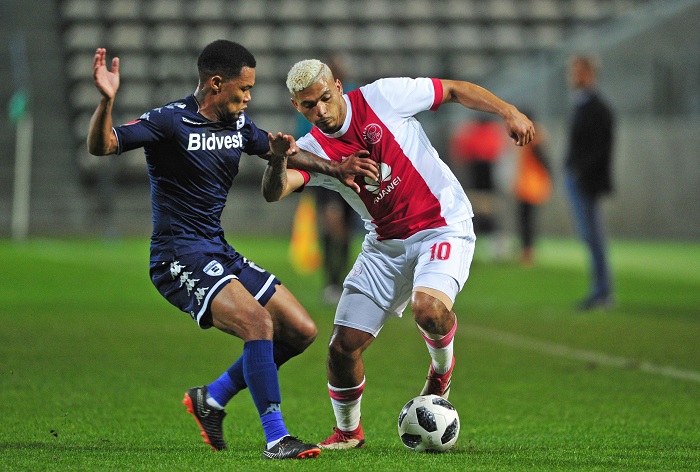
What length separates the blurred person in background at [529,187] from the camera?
644 inches

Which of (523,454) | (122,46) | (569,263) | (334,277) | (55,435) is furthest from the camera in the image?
(122,46)

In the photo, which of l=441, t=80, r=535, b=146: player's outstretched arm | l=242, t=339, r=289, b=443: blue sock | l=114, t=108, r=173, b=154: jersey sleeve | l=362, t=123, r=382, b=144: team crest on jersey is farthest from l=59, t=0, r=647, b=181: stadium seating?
l=242, t=339, r=289, b=443: blue sock

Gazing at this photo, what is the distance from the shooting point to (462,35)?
2714 centimetres

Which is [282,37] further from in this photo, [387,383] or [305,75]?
[305,75]

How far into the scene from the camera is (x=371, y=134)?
5.17 m

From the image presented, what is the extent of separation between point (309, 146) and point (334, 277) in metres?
6.15

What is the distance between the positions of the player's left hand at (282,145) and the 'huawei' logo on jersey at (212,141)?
6.0 inches

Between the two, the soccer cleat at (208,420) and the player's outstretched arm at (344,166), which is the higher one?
the player's outstretched arm at (344,166)

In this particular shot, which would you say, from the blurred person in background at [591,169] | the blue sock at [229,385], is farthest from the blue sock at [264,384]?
the blurred person in background at [591,169]

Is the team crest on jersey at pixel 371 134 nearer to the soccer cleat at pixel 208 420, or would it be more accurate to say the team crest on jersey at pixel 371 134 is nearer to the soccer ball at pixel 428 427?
the soccer ball at pixel 428 427

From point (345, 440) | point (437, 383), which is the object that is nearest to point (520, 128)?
point (437, 383)

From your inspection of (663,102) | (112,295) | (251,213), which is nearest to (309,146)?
(112,295)

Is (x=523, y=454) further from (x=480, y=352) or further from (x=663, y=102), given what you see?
(x=663, y=102)

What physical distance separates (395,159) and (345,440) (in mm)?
1313
